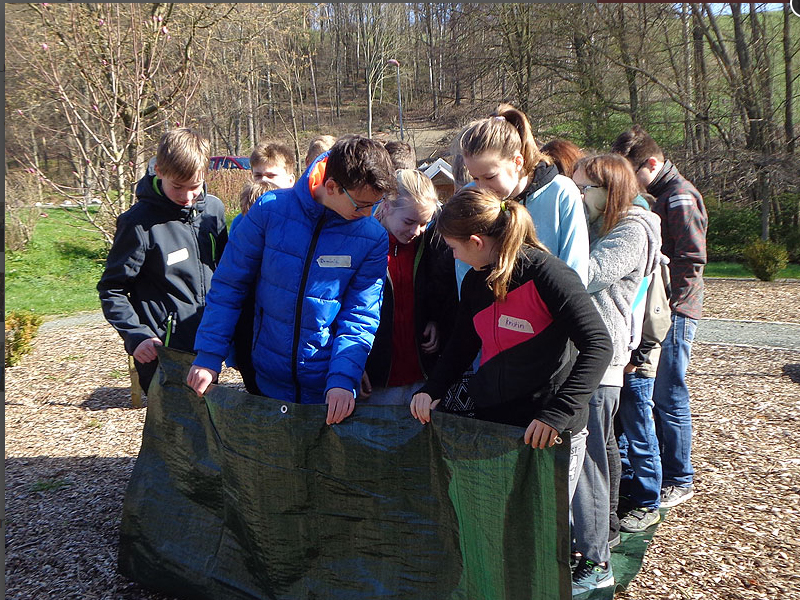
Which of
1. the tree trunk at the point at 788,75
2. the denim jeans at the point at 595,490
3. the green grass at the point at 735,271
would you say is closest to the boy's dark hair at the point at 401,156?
the denim jeans at the point at 595,490

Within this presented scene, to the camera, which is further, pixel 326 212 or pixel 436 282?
pixel 436 282

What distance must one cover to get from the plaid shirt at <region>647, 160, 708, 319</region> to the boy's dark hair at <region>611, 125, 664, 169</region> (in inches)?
4.4

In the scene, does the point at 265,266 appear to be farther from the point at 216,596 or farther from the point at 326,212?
the point at 216,596

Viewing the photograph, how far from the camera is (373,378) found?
3256 mm

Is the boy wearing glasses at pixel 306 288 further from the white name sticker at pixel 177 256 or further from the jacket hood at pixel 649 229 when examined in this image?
the jacket hood at pixel 649 229

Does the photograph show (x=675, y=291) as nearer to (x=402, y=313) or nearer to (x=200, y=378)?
(x=402, y=313)

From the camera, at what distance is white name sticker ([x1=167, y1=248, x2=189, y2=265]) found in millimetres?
3395

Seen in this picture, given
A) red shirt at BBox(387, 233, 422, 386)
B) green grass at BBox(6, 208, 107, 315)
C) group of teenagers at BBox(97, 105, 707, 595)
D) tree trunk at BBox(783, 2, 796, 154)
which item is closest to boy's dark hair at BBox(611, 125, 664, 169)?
group of teenagers at BBox(97, 105, 707, 595)

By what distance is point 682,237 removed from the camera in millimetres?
4047

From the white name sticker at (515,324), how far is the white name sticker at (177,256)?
65.3 inches

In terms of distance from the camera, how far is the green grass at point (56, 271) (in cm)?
1312

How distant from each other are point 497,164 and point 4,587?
298 cm

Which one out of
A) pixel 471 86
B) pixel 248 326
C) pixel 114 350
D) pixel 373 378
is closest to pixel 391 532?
pixel 373 378

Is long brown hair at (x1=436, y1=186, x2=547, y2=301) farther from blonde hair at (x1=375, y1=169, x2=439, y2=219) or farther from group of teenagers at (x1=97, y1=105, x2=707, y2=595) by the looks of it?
blonde hair at (x1=375, y1=169, x2=439, y2=219)
